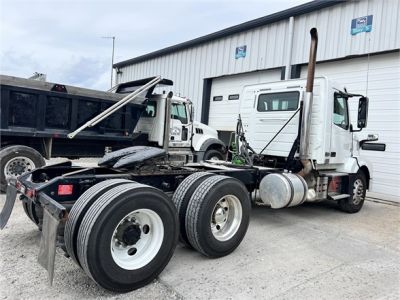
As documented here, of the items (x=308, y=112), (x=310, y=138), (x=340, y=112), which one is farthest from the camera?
(x=340, y=112)

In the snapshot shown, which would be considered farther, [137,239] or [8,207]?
[8,207]

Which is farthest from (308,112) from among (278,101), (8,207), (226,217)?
(8,207)

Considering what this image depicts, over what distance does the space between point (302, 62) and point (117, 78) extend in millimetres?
14675

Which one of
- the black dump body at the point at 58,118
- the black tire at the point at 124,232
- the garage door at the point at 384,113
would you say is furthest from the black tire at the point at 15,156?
the garage door at the point at 384,113

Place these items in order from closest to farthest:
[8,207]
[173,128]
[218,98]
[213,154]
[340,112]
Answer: [8,207] → [340,112] → [173,128] → [213,154] → [218,98]

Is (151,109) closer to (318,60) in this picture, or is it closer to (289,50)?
(289,50)

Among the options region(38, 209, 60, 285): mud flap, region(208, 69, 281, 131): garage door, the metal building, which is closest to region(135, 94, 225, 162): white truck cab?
region(208, 69, 281, 131): garage door

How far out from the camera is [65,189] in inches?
141

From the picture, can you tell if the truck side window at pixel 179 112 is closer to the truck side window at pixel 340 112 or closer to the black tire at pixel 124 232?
the truck side window at pixel 340 112

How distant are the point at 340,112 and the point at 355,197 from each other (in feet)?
5.91

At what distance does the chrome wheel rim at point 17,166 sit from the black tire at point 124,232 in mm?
4850

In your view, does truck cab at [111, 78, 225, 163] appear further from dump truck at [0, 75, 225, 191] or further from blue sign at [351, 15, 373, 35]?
blue sign at [351, 15, 373, 35]

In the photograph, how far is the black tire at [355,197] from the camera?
6.88 m

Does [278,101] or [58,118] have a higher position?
[278,101]
